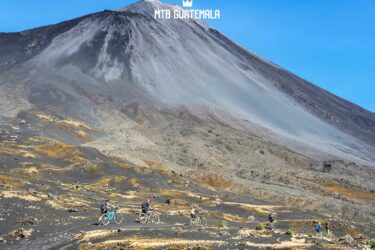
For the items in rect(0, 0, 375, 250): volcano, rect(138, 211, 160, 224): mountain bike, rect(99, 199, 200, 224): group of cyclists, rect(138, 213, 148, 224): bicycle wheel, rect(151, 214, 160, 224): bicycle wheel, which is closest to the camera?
rect(0, 0, 375, 250): volcano

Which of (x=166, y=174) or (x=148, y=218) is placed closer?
(x=148, y=218)

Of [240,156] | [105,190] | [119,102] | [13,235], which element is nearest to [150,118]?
[119,102]

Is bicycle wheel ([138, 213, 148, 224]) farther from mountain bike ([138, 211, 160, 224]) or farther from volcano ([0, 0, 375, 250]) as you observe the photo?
volcano ([0, 0, 375, 250])

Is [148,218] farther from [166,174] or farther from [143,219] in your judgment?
[166,174]

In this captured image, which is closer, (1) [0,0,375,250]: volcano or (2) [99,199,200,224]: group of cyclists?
(1) [0,0,375,250]: volcano

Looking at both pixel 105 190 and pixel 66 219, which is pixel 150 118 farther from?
pixel 66 219

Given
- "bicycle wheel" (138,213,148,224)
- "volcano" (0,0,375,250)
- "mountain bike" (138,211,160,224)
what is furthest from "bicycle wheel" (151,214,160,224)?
"volcano" (0,0,375,250)

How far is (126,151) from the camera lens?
12375 centimetres

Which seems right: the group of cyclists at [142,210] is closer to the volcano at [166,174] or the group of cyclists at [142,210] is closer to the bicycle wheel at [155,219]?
the bicycle wheel at [155,219]

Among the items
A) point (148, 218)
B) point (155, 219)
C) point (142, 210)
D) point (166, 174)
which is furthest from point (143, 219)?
point (166, 174)

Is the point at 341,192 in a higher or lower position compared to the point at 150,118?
lower

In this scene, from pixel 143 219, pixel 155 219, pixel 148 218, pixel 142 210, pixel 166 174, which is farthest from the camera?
pixel 166 174

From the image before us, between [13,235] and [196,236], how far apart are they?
1290cm

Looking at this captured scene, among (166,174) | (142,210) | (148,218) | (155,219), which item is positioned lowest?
(155,219)
